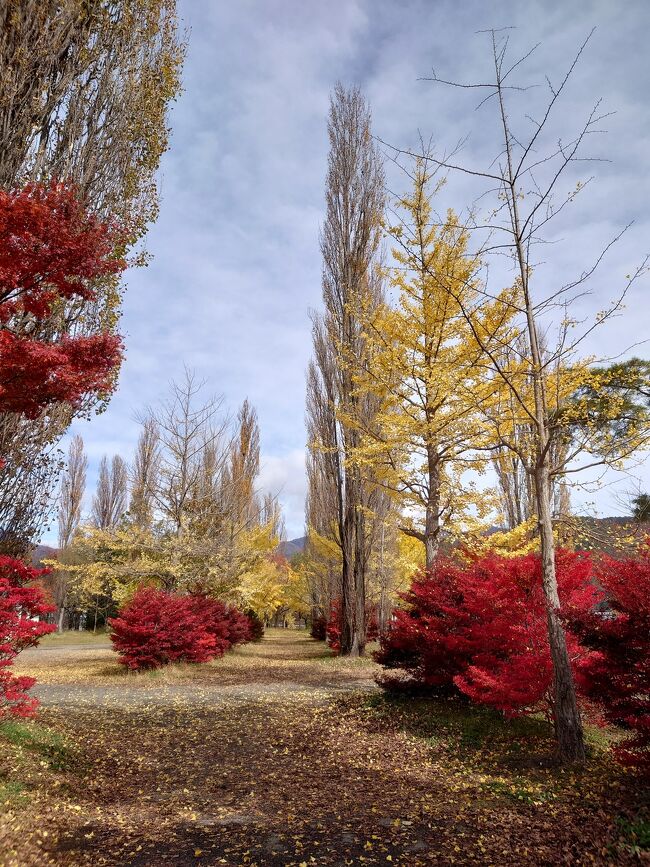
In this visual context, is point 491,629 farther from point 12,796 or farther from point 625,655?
point 12,796

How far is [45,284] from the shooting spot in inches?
173

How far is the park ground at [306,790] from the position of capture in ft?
9.62

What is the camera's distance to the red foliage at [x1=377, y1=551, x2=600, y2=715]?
5.18 m

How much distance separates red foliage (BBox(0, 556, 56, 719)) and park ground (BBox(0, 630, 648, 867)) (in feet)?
1.32

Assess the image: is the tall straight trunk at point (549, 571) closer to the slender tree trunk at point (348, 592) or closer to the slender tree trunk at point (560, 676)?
the slender tree trunk at point (560, 676)

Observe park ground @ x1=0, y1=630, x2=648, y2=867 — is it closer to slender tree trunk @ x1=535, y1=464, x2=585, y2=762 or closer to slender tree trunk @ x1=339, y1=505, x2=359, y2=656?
slender tree trunk @ x1=535, y1=464, x2=585, y2=762

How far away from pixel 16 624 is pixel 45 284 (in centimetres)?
305

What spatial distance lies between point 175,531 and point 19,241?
38.7 feet

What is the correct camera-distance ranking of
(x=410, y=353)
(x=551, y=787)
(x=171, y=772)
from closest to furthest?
(x=551, y=787) → (x=171, y=772) → (x=410, y=353)

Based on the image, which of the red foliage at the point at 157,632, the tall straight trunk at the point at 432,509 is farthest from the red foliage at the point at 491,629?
the red foliage at the point at 157,632

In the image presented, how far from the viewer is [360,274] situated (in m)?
14.1

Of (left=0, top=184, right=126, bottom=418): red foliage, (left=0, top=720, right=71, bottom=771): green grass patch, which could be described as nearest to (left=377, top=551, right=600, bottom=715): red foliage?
(left=0, top=720, right=71, bottom=771): green grass patch

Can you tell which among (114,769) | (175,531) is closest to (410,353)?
(114,769)

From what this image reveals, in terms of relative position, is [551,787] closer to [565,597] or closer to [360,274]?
[565,597]
